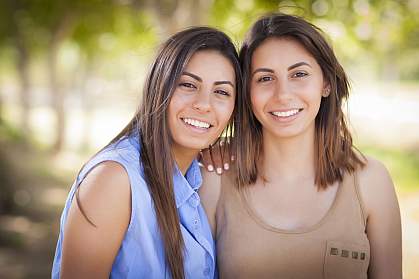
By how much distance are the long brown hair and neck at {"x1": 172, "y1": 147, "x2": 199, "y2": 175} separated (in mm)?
260

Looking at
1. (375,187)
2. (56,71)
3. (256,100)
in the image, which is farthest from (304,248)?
(56,71)

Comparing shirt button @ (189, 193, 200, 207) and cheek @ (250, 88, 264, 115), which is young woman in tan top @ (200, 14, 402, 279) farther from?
shirt button @ (189, 193, 200, 207)

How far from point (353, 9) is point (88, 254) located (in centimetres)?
371

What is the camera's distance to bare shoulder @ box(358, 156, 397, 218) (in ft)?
Answer: 8.27

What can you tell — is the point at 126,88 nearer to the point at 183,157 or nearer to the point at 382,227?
the point at 183,157

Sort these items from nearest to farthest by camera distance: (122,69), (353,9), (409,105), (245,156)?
1. (245,156)
2. (353,9)
3. (409,105)
4. (122,69)

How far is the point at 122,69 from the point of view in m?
24.4

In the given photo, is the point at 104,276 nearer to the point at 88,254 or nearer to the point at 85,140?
the point at 88,254

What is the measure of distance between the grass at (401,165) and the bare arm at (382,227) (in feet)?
20.8

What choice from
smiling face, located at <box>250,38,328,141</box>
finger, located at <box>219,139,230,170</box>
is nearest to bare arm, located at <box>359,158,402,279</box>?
smiling face, located at <box>250,38,328,141</box>

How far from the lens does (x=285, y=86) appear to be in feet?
8.07

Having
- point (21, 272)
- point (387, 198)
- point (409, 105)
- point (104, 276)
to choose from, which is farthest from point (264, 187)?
point (409, 105)

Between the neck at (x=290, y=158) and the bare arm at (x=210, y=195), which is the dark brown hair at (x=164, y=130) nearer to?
the bare arm at (x=210, y=195)

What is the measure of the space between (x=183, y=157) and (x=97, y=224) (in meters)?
0.62
